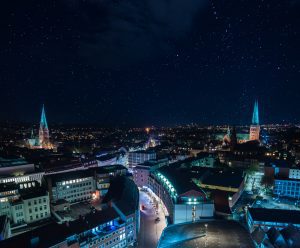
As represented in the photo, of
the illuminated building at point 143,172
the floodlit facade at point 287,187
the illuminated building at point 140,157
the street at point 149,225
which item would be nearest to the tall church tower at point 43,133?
the illuminated building at point 140,157

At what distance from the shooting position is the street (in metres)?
18.6

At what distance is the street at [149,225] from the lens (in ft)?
61.1

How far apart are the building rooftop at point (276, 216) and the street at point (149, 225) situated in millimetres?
9155

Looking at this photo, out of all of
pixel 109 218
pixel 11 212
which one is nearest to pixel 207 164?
pixel 109 218

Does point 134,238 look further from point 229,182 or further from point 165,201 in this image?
point 229,182

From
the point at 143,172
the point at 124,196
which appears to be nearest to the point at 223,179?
the point at 143,172

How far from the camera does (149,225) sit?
71.5 feet

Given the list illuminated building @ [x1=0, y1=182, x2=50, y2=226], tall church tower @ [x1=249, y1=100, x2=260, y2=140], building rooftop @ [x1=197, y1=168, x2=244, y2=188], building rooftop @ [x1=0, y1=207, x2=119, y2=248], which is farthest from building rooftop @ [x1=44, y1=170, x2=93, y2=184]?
tall church tower @ [x1=249, y1=100, x2=260, y2=140]

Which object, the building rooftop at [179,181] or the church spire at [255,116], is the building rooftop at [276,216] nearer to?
the building rooftop at [179,181]

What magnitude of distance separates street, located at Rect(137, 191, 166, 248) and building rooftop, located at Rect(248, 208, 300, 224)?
9155 millimetres

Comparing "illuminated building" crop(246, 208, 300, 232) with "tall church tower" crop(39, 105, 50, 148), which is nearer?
"illuminated building" crop(246, 208, 300, 232)

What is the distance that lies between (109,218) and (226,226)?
9587mm

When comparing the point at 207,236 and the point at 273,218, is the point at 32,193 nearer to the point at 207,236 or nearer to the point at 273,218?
the point at 207,236

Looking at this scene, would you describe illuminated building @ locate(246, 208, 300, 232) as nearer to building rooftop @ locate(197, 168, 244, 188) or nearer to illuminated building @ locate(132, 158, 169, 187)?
building rooftop @ locate(197, 168, 244, 188)
